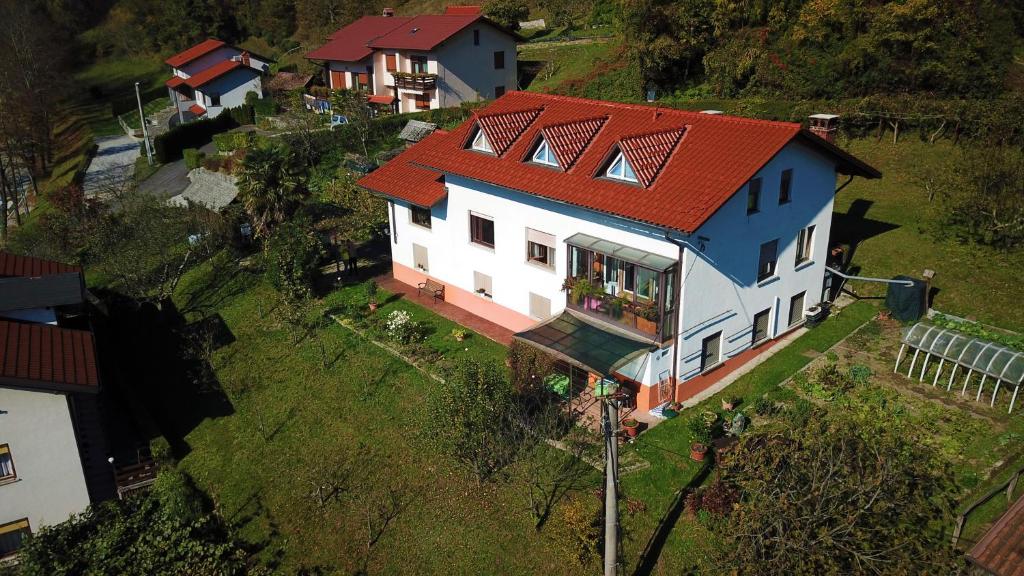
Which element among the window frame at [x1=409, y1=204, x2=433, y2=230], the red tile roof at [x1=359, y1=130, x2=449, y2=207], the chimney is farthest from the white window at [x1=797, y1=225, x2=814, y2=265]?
the window frame at [x1=409, y1=204, x2=433, y2=230]

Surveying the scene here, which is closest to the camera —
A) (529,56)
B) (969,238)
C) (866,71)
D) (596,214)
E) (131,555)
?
(131,555)

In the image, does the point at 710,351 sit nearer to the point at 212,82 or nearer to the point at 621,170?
the point at 621,170

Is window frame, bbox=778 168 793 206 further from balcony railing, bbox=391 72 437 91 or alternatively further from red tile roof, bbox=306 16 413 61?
red tile roof, bbox=306 16 413 61

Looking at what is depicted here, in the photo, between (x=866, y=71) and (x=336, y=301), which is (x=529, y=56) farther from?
(x=336, y=301)

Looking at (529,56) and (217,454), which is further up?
(529,56)

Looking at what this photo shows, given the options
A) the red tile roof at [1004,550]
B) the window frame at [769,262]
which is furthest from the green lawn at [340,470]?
the window frame at [769,262]

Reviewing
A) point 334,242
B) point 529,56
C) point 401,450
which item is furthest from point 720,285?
point 529,56
